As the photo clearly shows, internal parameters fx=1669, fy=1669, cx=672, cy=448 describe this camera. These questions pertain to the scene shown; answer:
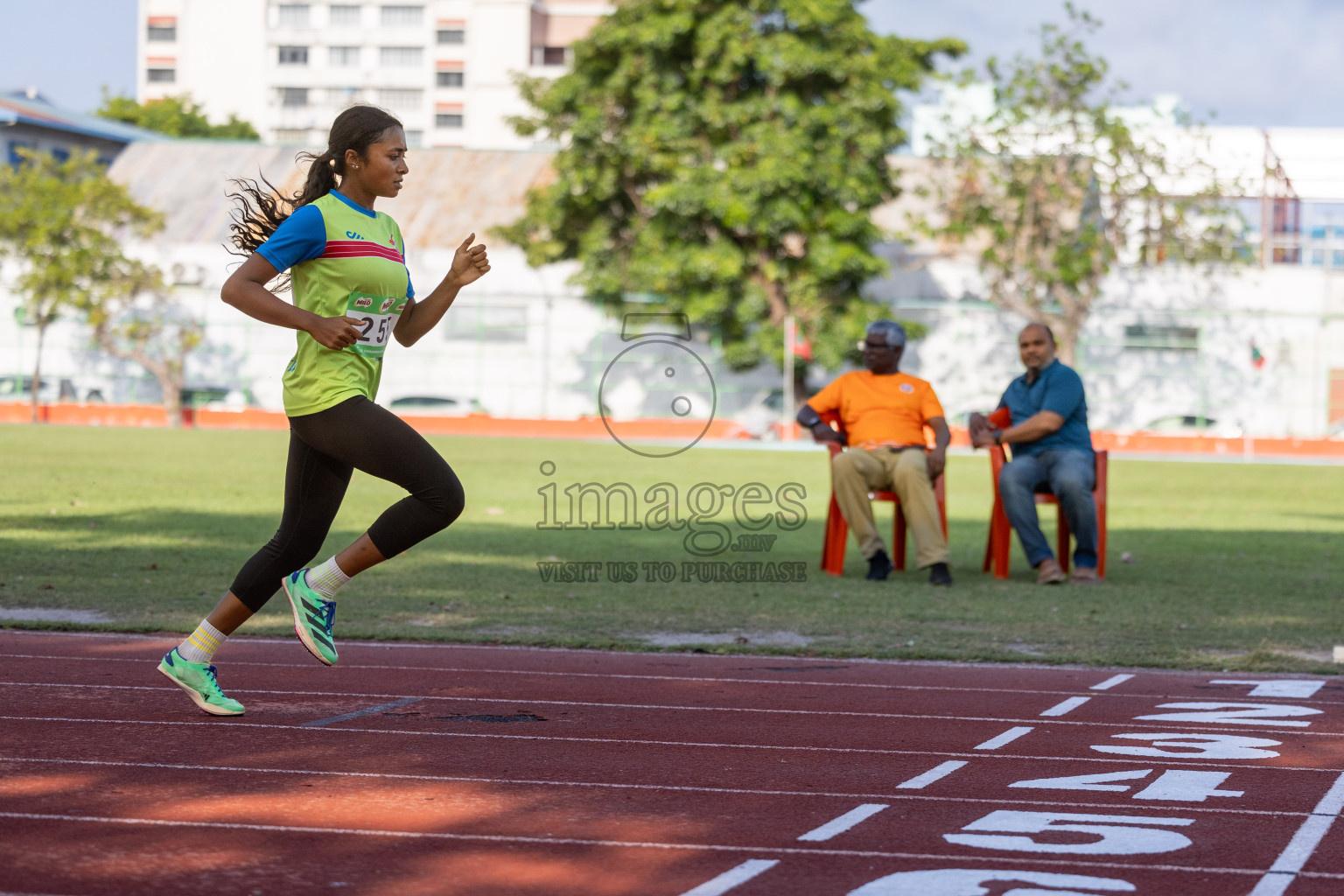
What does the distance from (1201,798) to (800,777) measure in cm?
107

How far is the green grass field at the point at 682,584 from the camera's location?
307 inches

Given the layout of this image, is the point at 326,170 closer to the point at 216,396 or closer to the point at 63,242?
the point at 63,242

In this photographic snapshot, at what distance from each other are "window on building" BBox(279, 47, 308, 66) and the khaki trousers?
87.2 metres

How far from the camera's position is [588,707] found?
5.80m

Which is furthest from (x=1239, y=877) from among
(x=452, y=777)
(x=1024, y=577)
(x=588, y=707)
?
(x=1024, y=577)

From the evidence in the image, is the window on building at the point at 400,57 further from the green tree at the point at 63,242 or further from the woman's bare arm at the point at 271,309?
the woman's bare arm at the point at 271,309

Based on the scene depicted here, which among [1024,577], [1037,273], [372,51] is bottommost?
[1024,577]

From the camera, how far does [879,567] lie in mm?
10602

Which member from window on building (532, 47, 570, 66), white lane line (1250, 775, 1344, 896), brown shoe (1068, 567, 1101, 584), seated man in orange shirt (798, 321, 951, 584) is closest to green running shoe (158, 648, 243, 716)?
white lane line (1250, 775, 1344, 896)

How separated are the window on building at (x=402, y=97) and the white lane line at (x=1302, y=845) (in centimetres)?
8931

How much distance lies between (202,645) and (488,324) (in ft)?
135

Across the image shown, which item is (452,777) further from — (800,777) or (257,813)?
(800,777)

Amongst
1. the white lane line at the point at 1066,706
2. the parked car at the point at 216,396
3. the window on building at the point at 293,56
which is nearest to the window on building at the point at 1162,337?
the parked car at the point at 216,396

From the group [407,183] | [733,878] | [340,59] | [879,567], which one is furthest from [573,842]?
[340,59]
